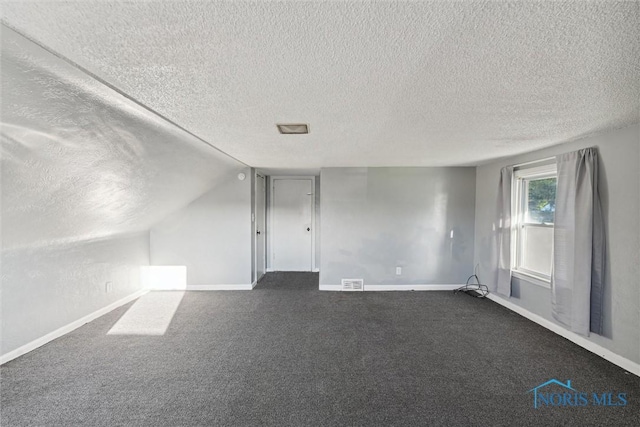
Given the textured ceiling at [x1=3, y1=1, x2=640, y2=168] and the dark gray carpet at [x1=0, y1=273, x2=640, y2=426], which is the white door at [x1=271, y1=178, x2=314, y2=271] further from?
the textured ceiling at [x1=3, y1=1, x2=640, y2=168]

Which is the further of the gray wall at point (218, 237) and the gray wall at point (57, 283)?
the gray wall at point (218, 237)

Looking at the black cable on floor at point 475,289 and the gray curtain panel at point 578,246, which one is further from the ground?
the gray curtain panel at point 578,246

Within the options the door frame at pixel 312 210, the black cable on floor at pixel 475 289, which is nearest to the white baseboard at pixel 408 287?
the black cable on floor at pixel 475 289

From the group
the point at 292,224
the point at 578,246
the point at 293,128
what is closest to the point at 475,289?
the point at 578,246

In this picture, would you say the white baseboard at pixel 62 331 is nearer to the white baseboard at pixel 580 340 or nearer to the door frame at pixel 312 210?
the door frame at pixel 312 210

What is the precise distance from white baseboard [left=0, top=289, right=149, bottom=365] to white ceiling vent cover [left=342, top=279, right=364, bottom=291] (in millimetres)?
3232

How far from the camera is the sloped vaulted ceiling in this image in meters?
1.29

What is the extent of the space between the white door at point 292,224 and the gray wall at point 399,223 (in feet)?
4.16

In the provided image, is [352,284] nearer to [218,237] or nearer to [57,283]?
[218,237]

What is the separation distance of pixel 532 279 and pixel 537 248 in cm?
40

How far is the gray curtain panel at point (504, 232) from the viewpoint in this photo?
3387 millimetres

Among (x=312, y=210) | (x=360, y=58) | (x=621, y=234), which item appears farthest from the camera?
(x=312, y=210)

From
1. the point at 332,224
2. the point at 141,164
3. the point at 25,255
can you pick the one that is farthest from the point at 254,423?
the point at 332,224

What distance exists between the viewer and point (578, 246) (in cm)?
241
